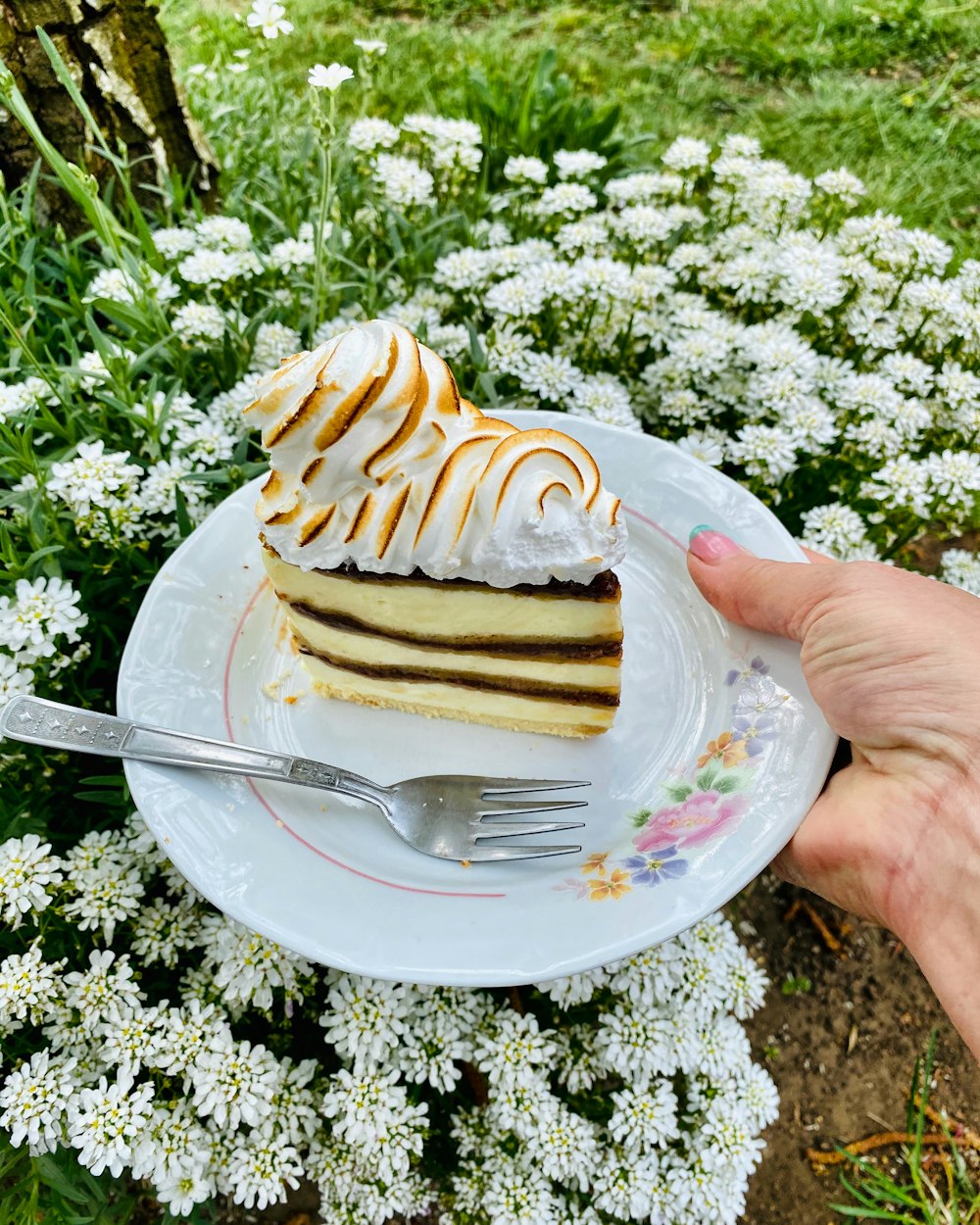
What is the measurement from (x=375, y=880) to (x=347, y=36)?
5417 millimetres

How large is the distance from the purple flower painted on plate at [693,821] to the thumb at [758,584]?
360 millimetres

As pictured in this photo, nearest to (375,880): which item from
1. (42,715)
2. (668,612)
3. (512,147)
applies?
(42,715)

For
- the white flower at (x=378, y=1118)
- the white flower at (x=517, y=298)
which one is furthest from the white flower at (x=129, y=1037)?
the white flower at (x=517, y=298)

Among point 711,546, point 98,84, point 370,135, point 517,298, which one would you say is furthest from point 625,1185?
point 98,84

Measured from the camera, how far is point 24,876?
1.66 meters

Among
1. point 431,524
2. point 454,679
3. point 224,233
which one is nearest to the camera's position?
point 431,524

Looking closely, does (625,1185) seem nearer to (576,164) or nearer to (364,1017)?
(364,1017)

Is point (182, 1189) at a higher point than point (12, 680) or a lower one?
lower

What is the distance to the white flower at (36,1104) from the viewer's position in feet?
5.06

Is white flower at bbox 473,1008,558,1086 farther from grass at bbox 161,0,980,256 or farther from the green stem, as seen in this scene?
grass at bbox 161,0,980,256

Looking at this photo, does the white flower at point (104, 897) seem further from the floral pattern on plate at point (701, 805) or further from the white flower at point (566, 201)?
the white flower at point (566, 201)

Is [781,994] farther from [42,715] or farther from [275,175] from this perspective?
[275,175]

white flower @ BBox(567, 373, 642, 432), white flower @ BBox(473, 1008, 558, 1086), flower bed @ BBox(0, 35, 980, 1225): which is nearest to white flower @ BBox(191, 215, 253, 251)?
A: flower bed @ BBox(0, 35, 980, 1225)

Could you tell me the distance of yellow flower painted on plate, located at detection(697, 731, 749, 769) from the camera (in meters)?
1.72
